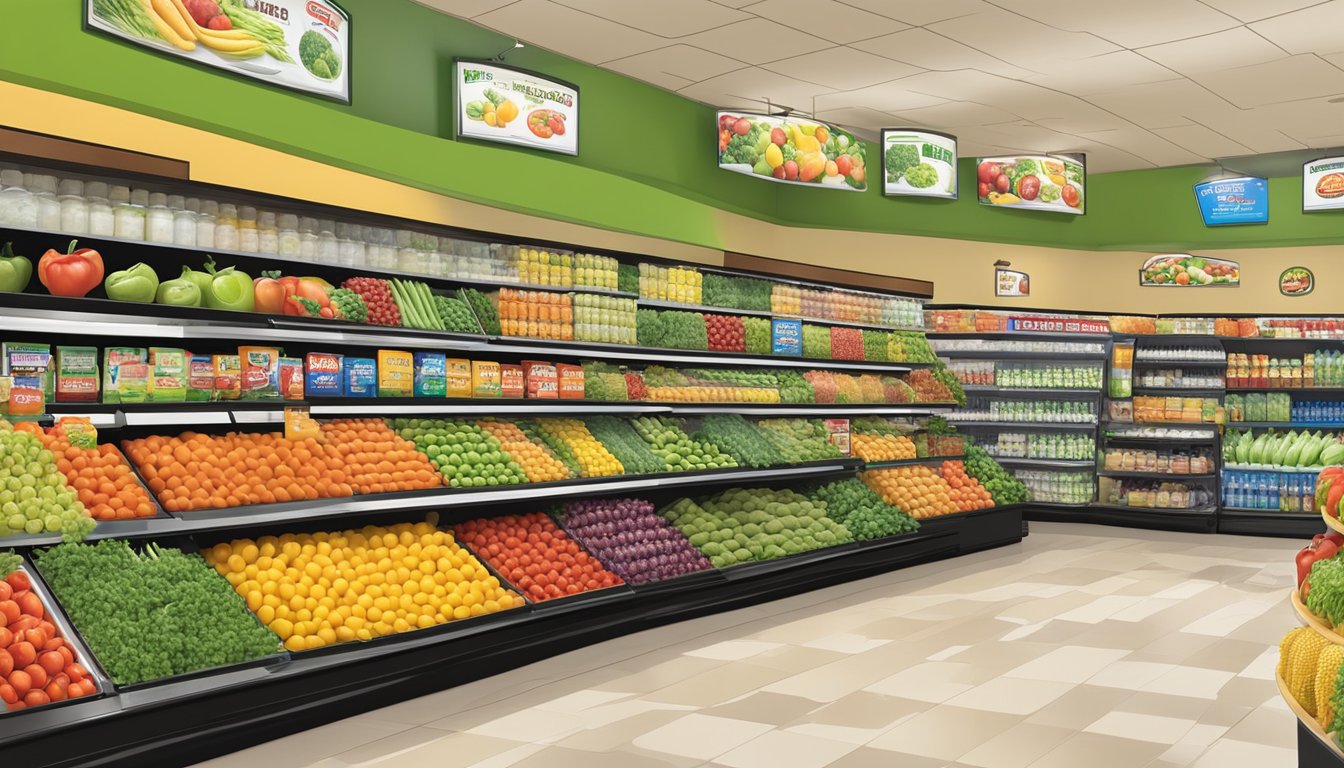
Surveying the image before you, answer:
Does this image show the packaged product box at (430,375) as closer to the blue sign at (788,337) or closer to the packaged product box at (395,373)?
the packaged product box at (395,373)

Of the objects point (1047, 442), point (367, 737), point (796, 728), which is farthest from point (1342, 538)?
point (1047, 442)

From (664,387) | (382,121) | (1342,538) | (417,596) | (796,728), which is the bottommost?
(796,728)

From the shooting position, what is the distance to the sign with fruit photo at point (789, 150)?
8836 mm

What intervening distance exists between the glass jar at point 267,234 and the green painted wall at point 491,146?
0.68 meters

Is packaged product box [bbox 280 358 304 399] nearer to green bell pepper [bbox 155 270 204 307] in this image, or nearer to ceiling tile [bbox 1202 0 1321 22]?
green bell pepper [bbox 155 270 204 307]

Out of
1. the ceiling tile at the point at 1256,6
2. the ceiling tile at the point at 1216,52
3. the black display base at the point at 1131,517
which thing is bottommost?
the black display base at the point at 1131,517

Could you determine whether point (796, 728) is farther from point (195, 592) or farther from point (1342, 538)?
point (195, 592)

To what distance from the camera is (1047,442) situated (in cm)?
1220

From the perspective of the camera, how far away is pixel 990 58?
28.1 ft

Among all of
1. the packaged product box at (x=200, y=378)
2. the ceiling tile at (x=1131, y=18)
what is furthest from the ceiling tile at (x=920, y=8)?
the packaged product box at (x=200, y=378)

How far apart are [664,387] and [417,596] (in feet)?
10.0

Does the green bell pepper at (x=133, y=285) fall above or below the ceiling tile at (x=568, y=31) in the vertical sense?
below

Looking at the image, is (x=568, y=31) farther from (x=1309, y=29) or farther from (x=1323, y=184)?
(x=1323, y=184)

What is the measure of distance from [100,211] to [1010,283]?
10.8 m
